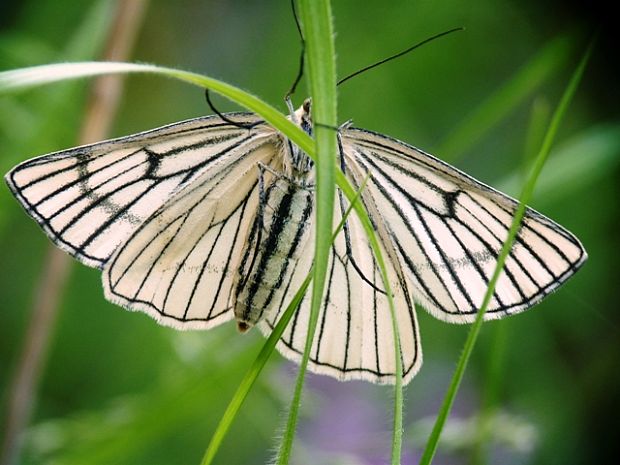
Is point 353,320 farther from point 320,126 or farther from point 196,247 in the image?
point 320,126

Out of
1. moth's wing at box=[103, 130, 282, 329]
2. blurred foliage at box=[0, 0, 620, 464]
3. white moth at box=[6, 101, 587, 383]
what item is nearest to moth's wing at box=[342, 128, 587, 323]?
white moth at box=[6, 101, 587, 383]

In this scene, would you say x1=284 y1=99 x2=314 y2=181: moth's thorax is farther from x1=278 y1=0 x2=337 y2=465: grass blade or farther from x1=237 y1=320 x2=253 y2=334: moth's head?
x1=278 y1=0 x2=337 y2=465: grass blade

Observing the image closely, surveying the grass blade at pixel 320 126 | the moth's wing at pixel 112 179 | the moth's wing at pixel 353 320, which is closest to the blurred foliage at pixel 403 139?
the moth's wing at pixel 353 320

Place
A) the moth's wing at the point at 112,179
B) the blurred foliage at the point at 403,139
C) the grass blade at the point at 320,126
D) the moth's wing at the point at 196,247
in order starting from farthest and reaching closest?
the blurred foliage at the point at 403,139 → the moth's wing at the point at 196,247 → the moth's wing at the point at 112,179 → the grass blade at the point at 320,126

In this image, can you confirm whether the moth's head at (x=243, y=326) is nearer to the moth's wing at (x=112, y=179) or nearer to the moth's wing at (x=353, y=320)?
the moth's wing at (x=353, y=320)

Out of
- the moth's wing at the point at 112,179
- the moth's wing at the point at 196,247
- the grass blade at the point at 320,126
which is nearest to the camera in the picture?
the grass blade at the point at 320,126
